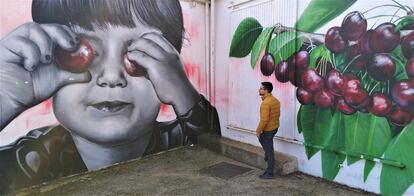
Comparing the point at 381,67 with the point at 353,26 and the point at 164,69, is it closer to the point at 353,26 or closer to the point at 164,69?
the point at 353,26

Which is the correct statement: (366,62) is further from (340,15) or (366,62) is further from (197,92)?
(197,92)

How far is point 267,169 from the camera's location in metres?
5.30

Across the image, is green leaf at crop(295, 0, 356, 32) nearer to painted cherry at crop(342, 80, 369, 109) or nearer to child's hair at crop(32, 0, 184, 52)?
painted cherry at crop(342, 80, 369, 109)

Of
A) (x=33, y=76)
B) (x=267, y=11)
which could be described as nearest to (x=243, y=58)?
(x=267, y=11)

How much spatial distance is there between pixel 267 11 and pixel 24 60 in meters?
4.03

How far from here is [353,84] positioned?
15.2ft

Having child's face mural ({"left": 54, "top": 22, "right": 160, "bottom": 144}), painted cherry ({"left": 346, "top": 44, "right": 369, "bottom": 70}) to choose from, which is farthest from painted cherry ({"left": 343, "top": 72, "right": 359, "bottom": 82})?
child's face mural ({"left": 54, "top": 22, "right": 160, "bottom": 144})

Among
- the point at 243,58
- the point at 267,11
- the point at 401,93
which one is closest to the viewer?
the point at 401,93

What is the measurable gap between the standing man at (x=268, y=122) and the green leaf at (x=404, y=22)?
192 centimetres

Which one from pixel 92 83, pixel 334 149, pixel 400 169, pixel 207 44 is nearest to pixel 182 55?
pixel 207 44

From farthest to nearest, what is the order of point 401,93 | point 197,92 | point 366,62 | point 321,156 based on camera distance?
1. point 197,92
2. point 321,156
3. point 366,62
4. point 401,93

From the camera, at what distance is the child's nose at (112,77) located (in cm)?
562

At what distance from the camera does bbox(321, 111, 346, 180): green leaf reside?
479 cm

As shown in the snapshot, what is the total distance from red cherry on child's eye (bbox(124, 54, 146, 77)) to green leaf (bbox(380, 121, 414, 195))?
4.23 meters
